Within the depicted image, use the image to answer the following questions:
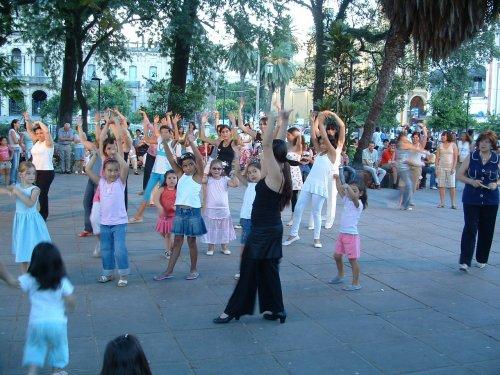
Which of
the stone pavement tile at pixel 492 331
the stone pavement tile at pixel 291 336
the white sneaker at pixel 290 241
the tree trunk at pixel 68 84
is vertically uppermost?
the tree trunk at pixel 68 84

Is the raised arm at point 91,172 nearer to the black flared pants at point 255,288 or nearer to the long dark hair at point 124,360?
the black flared pants at point 255,288

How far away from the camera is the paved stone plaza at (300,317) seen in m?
4.67

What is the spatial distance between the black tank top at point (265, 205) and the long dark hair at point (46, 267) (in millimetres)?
1965

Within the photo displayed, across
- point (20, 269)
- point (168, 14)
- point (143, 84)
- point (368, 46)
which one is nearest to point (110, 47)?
point (168, 14)

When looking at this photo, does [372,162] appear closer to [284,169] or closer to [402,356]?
[284,169]

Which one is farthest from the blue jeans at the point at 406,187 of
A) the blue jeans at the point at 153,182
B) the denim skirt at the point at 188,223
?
the denim skirt at the point at 188,223

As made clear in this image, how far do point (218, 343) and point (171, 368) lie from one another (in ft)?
2.04

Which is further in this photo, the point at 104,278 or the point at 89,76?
the point at 89,76

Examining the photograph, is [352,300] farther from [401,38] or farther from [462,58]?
[462,58]

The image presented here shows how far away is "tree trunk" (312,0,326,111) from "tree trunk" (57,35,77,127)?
9303 mm

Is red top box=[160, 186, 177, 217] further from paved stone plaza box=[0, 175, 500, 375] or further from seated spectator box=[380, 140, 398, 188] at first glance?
seated spectator box=[380, 140, 398, 188]

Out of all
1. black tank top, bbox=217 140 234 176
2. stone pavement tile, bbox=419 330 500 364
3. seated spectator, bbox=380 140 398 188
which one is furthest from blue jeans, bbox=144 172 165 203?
seated spectator, bbox=380 140 398 188

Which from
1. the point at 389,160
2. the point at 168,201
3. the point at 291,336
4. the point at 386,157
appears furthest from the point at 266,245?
the point at 386,157

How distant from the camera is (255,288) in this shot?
218 inches
